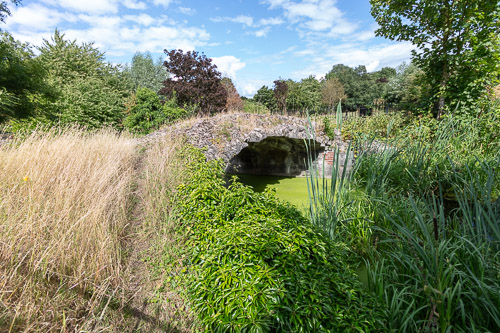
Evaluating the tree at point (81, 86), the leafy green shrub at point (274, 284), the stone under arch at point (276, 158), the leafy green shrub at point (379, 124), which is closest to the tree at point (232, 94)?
the tree at point (81, 86)

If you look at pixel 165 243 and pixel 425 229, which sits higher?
pixel 425 229

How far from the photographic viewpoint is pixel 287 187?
7230mm

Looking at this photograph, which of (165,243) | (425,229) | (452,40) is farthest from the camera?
(452,40)

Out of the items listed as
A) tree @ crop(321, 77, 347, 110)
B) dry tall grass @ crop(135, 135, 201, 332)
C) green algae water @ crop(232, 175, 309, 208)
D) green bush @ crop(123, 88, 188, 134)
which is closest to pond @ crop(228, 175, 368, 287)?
green algae water @ crop(232, 175, 309, 208)

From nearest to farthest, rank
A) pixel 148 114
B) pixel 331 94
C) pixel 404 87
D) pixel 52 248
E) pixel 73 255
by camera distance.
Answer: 1. pixel 52 248
2. pixel 73 255
3. pixel 148 114
4. pixel 404 87
5. pixel 331 94

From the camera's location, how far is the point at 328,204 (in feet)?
8.23

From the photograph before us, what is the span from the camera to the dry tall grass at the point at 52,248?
146 cm

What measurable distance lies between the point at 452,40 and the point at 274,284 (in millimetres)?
8688

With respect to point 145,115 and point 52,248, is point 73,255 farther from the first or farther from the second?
point 145,115

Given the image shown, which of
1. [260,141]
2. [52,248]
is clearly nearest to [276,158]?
[260,141]

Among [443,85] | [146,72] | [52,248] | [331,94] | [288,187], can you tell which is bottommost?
[288,187]

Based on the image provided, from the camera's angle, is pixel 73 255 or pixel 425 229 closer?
pixel 425 229

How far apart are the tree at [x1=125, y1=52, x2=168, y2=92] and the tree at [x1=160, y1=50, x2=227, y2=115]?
11673 millimetres

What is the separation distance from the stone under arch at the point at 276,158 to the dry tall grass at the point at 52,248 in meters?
5.50
